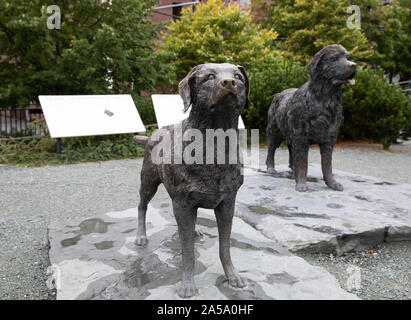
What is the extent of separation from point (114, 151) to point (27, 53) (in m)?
3.77

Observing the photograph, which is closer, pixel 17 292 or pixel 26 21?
pixel 17 292

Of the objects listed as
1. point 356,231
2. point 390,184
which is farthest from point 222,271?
point 390,184

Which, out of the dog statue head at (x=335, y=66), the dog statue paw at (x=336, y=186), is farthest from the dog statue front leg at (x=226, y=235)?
the dog statue paw at (x=336, y=186)

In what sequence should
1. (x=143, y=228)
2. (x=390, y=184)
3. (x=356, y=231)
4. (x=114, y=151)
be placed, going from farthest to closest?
(x=114, y=151)
(x=390, y=184)
(x=356, y=231)
(x=143, y=228)

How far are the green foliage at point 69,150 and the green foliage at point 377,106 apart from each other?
639 cm

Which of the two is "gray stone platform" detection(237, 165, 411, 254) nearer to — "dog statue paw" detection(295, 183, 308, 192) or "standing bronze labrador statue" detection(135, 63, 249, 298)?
"dog statue paw" detection(295, 183, 308, 192)

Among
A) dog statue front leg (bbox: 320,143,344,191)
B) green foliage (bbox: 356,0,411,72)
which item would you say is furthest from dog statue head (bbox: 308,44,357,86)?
green foliage (bbox: 356,0,411,72)

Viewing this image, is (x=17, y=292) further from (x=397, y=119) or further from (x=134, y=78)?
(x=397, y=119)

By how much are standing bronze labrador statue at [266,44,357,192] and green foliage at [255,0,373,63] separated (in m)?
9.88

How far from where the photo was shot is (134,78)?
10836 millimetres

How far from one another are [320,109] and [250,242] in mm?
2379

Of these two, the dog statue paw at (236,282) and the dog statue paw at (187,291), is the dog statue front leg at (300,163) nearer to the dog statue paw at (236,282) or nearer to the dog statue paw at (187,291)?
the dog statue paw at (236,282)

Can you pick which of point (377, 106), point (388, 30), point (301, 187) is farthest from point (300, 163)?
point (388, 30)

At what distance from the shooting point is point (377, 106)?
10047 mm
